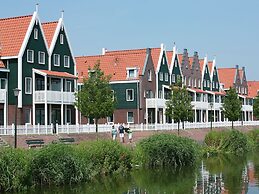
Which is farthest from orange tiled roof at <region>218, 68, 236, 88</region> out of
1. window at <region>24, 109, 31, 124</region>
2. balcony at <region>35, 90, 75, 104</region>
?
window at <region>24, 109, 31, 124</region>

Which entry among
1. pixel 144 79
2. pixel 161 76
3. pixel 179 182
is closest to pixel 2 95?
pixel 179 182

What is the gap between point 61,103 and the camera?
4878 centimetres

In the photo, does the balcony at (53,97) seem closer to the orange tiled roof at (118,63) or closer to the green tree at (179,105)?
the green tree at (179,105)

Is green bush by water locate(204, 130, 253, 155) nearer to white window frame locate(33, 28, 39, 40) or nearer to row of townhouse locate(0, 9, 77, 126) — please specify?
row of townhouse locate(0, 9, 77, 126)

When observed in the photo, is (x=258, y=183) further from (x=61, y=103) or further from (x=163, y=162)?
(x=61, y=103)

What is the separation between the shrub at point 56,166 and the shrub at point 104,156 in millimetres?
1216

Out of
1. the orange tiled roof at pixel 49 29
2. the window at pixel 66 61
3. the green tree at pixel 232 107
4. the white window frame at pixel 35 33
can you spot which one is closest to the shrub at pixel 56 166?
the white window frame at pixel 35 33

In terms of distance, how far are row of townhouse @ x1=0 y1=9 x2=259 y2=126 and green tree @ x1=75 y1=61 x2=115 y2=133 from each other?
5515 mm

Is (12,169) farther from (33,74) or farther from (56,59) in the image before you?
(56,59)

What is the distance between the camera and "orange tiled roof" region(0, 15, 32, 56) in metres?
47.2

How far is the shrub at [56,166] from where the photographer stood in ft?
86.5

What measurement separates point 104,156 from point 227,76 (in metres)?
72.5

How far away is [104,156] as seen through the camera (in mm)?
30656

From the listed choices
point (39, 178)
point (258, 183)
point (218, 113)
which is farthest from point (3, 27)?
point (218, 113)
